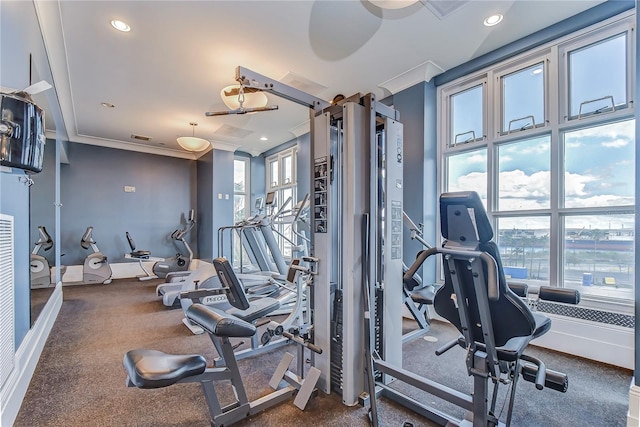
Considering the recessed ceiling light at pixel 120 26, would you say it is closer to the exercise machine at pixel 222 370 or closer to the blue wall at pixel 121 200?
the exercise machine at pixel 222 370

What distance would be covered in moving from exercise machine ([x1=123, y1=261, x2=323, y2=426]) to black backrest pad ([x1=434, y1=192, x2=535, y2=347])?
108cm

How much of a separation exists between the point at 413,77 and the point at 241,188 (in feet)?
18.0

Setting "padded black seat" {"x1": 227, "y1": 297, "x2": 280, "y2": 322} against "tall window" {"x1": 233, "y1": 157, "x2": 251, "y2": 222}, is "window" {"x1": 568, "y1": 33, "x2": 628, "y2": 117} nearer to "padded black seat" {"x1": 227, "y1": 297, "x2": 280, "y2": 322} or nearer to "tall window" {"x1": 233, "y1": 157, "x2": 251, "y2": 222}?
"padded black seat" {"x1": 227, "y1": 297, "x2": 280, "y2": 322}

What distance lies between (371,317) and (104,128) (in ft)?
22.0

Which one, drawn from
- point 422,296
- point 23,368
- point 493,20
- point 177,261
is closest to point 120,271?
point 177,261

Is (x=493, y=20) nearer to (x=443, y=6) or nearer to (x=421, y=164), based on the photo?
(x=443, y=6)

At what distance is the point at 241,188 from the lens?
8.16 meters

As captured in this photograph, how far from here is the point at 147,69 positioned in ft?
12.4

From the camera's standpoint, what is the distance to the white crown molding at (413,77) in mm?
3788

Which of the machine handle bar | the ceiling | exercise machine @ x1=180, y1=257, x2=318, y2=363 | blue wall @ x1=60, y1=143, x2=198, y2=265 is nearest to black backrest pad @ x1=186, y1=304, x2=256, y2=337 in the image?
exercise machine @ x1=180, y1=257, x2=318, y2=363

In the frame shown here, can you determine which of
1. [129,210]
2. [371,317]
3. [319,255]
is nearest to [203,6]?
[319,255]

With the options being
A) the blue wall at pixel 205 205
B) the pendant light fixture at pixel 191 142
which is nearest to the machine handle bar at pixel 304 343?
the pendant light fixture at pixel 191 142

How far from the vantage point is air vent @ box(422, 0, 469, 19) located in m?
2.66

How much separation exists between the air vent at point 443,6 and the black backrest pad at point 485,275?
2.21 meters
